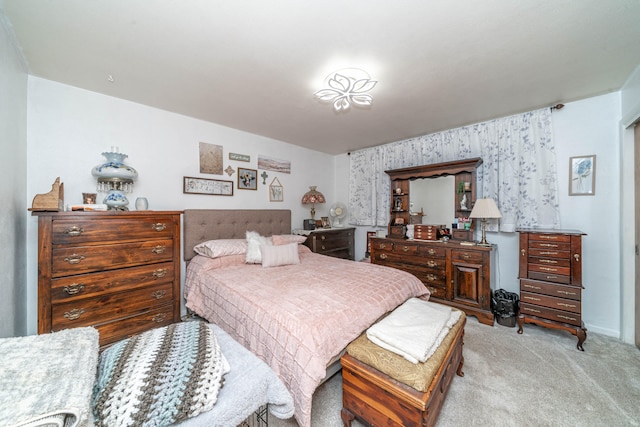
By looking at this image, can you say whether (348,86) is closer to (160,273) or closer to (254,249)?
(254,249)

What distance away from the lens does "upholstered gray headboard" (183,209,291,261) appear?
281cm

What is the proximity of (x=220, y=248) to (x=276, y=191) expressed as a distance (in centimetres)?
150

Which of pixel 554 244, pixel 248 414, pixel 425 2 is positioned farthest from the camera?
pixel 554 244

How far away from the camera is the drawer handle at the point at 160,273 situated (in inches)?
84.9

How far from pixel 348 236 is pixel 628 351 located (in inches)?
131

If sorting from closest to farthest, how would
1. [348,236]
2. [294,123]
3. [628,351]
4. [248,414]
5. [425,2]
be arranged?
[248,414] < [425,2] < [628,351] < [294,123] < [348,236]

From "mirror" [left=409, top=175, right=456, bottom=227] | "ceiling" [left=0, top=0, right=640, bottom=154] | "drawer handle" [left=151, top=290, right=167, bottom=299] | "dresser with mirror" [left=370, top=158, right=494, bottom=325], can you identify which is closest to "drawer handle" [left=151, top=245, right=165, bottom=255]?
"drawer handle" [left=151, top=290, right=167, bottom=299]

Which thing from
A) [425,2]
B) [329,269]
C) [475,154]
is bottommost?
[329,269]

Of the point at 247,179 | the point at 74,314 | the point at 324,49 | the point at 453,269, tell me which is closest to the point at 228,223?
the point at 247,179

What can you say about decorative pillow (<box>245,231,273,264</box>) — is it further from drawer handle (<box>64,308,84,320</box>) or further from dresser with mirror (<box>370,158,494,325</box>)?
dresser with mirror (<box>370,158,494,325</box>)

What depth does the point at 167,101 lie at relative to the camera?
8.05ft

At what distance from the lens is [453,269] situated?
2.89 m

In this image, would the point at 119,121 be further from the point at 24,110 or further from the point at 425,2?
the point at 425,2

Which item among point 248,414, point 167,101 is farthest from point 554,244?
point 167,101
